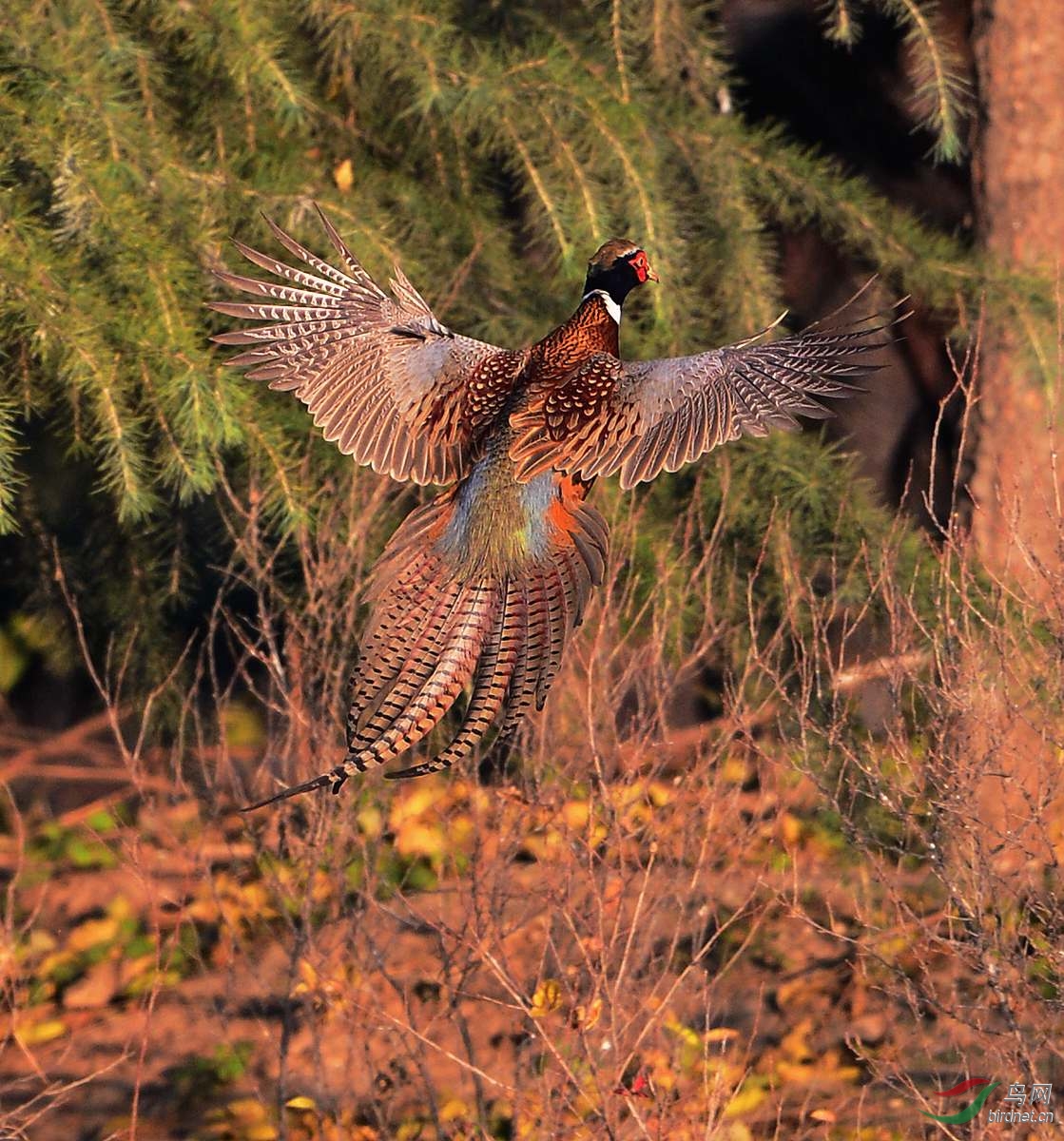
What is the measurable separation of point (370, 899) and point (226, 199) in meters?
1.91

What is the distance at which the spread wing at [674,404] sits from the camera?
3373 millimetres

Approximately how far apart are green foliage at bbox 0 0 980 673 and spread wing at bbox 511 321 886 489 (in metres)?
0.92

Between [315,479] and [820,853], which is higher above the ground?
[315,479]

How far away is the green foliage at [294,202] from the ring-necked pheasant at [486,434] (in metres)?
0.39

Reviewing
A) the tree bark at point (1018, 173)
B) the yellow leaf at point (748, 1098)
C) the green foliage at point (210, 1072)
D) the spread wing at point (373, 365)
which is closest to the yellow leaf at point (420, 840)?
the green foliage at point (210, 1072)

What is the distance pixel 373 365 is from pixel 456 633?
0.81 m

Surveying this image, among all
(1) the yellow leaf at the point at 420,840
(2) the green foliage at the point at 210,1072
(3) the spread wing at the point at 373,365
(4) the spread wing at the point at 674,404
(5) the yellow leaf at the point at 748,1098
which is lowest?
(2) the green foliage at the point at 210,1072

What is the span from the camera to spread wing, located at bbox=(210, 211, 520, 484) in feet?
11.8

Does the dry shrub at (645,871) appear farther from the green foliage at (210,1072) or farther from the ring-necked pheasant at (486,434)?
the ring-necked pheasant at (486,434)

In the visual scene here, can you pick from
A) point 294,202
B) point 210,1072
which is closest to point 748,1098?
point 210,1072

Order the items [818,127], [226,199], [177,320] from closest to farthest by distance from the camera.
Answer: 1. [177,320]
2. [226,199]
3. [818,127]

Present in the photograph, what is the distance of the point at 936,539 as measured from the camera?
19.3ft

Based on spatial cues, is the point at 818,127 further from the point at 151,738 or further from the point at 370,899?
the point at 370,899

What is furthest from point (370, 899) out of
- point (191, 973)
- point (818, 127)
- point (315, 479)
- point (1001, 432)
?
point (818, 127)
